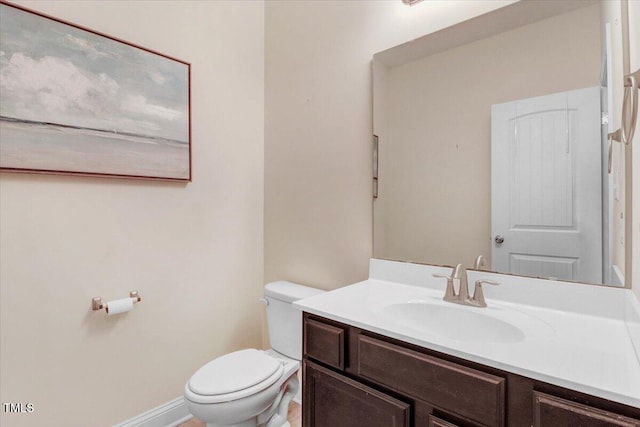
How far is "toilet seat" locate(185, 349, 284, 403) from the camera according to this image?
128 cm

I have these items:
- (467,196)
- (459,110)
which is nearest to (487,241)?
(467,196)

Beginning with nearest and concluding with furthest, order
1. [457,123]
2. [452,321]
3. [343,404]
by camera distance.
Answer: [343,404]
[452,321]
[457,123]

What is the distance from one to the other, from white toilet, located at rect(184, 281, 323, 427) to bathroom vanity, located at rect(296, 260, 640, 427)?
0.28 m

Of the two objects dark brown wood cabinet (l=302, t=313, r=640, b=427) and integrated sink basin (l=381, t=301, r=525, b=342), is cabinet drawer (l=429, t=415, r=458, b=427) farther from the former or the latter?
integrated sink basin (l=381, t=301, r=525, b=342)

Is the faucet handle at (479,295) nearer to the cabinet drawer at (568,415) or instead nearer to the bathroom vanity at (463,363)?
the bathroom vanity at (463,363)

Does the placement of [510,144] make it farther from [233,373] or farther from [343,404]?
[233,373]

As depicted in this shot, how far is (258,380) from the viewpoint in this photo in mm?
1357

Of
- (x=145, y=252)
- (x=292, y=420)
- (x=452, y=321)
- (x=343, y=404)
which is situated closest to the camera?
(x=343, y=404)

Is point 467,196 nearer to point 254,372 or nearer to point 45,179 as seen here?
point 254,372

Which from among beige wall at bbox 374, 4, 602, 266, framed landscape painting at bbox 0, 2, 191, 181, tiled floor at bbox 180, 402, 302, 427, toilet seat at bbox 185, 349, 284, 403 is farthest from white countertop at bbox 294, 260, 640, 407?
framed landscape painting at bbox 0, 2, 191, 181

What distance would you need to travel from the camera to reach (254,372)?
1.41 metres

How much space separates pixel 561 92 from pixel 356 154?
2.81 feet

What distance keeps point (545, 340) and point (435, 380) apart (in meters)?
0.32

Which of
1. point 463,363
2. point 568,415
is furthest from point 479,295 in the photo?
point 568,415
